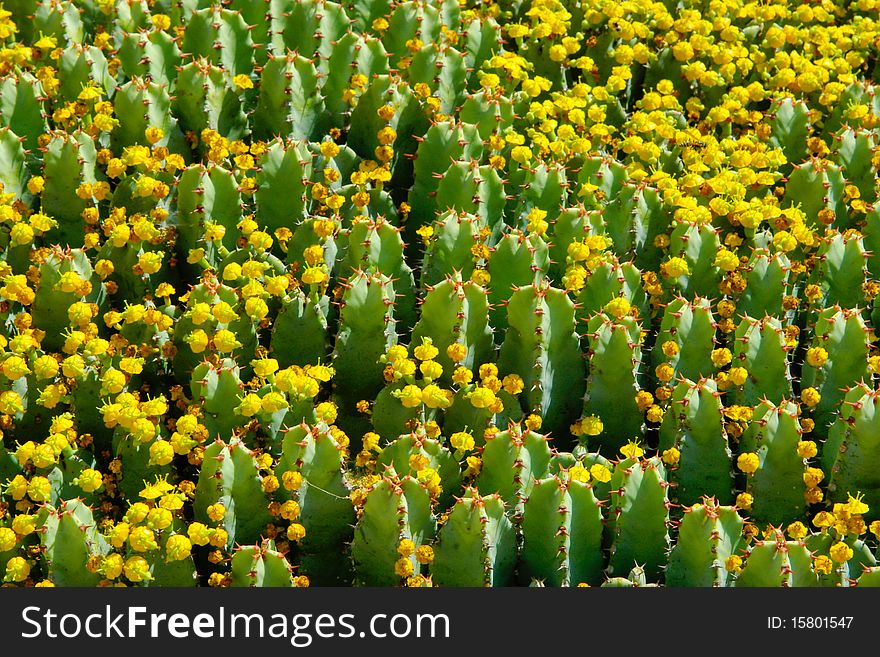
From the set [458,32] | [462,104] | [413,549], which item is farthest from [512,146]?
[413,549]

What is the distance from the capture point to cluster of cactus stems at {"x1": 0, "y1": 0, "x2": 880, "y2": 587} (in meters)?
4.54

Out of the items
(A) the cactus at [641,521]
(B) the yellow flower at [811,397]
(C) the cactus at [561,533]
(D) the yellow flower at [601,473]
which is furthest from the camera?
(B) the yellow flower at [811,397]

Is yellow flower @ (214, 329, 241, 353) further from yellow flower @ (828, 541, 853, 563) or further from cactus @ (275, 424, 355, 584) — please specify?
yellow flower @ (828, 541, 853, 563)

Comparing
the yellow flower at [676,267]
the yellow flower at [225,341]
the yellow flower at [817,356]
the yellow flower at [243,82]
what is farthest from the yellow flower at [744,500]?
the yellow flower at [243,82]

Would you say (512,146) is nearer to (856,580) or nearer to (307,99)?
(307,99)

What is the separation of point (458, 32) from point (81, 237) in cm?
258

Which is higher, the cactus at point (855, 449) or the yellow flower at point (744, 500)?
the cactus at point (855, 449)

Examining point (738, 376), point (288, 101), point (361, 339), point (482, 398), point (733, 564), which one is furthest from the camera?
point (288, 101)

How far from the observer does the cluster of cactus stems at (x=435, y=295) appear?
179 inches

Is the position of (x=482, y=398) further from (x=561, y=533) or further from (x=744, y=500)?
(x=744, y=500)

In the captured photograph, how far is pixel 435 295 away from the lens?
508 cm

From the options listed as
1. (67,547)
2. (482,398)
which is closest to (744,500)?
(482,398)

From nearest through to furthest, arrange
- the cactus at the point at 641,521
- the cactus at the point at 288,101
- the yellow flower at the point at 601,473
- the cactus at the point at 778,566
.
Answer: the cactus at the point at 778,566
the cactus at the point at 641,521
the yellow flower at the point at 601,473
the cactus at the point at 288,101

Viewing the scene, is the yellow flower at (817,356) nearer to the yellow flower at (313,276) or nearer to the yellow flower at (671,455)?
the yellow flower at (671,455)
